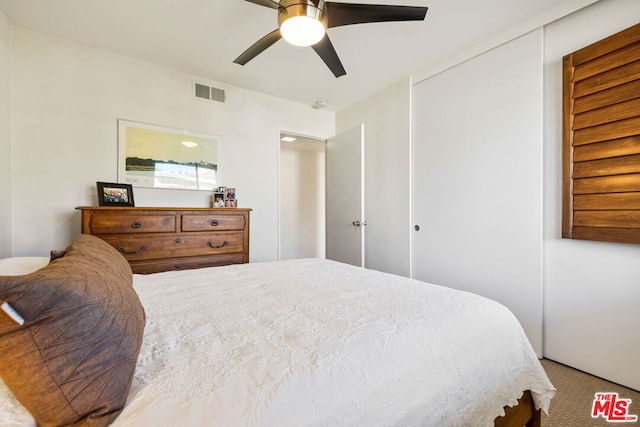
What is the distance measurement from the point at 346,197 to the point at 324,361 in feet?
9.30

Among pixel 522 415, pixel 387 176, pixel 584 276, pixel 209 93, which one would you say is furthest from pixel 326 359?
pixel 209 93

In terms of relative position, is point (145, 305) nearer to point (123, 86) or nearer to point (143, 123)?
point (143, 123)

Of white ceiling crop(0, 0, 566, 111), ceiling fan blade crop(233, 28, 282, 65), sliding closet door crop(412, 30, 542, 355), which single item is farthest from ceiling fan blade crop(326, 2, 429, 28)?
sliding closet door crop(412, 30, 542, 355)

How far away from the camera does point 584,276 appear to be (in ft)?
6.43

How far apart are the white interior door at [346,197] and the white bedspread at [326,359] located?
1875 millimetres

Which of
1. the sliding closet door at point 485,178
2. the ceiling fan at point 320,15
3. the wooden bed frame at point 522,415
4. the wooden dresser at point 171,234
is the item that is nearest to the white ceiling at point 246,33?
the sliding closet door at point 485,178

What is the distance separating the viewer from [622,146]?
69.9 inches

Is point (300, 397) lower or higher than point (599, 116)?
lower

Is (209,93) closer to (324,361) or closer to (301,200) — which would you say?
(301,200)

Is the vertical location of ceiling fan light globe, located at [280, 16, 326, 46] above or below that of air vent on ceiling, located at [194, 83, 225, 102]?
below

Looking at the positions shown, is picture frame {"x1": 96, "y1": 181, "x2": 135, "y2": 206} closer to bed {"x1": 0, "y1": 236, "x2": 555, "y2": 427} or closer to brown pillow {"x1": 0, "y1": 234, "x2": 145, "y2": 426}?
bed {"x1": 0, "y1": 236, "x2": 555, "y2": 427}

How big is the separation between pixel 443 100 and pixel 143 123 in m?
2.94

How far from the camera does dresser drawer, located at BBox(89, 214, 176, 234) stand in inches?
83.7

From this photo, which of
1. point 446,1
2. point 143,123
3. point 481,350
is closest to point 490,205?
point 446,1
